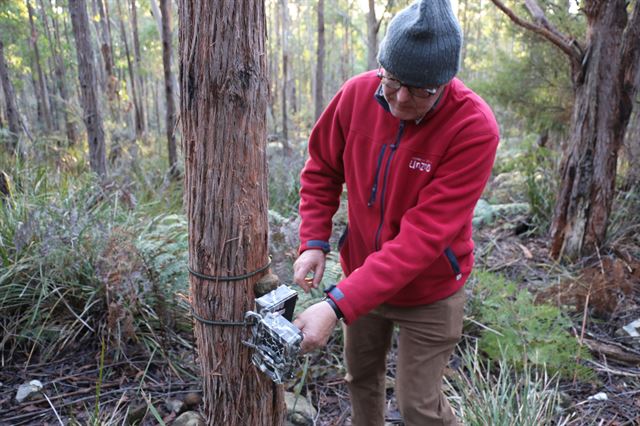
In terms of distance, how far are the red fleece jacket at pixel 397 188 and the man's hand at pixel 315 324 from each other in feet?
0.20

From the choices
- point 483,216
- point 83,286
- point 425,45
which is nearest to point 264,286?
point 425,45

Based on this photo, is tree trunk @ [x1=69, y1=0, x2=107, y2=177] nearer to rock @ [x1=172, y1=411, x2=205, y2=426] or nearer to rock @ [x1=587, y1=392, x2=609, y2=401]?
rock @ [x1=172, y1=411, x2=205, y2=426]

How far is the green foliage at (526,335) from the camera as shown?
322 centimetres

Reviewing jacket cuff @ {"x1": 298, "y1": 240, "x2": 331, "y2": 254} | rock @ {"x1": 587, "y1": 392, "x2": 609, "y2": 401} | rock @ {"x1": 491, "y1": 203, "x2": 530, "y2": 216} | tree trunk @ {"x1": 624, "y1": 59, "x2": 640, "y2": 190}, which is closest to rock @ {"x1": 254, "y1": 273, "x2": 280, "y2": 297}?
jacket cuff @ {"x1": 298, "y1": 240, "x2": 331, "y2": 254}

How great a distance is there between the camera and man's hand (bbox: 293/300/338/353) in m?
1.68

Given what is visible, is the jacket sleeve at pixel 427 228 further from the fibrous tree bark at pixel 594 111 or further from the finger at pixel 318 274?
the fibrous tree bark at pixel 594 111

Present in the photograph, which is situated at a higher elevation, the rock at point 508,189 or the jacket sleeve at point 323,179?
→ the jacket sleeve at point 323,179

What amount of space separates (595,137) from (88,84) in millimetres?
5819

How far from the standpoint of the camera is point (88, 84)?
18.6 ft

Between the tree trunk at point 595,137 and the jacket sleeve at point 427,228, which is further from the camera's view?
the tree trunk at point 595,137

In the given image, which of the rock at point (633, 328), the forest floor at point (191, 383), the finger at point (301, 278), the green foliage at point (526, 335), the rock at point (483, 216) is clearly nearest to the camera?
the finger at point (301, 278)

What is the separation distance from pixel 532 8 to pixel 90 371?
5097mm

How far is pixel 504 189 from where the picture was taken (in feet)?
25.4

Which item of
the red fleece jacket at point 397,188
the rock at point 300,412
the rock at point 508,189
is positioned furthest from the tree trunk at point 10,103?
the rock at point 508,189
